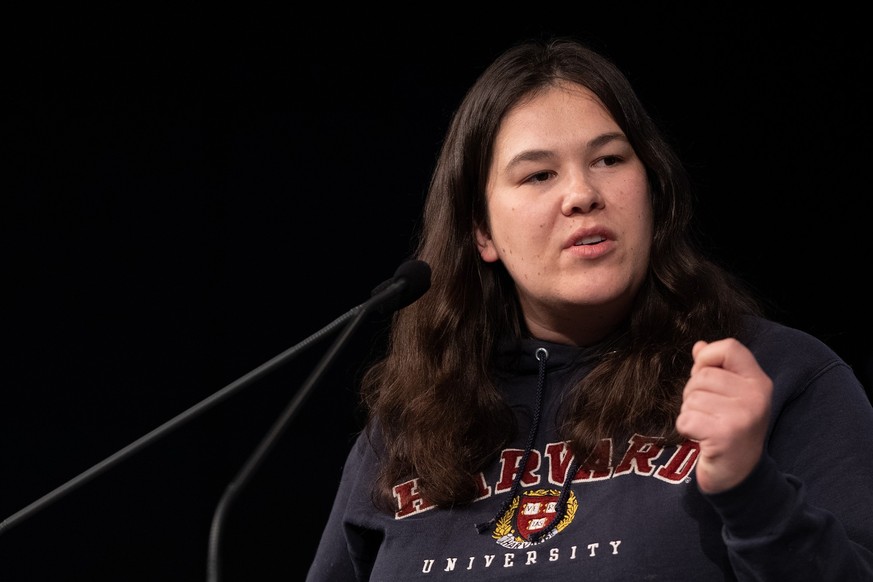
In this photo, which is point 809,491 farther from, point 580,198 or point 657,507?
point 580,198

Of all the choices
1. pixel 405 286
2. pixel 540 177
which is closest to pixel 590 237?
pixel 540 177

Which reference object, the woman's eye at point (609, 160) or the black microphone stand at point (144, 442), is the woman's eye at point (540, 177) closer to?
the woman's eye at point (609, 160)

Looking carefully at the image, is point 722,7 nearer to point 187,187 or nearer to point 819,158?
point 819,158

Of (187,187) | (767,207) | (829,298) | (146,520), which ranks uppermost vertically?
(187,187)

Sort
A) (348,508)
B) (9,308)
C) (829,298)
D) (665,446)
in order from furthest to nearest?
1. (9,308)
2. (829,298)
3. (348,508)
4. (665,446)

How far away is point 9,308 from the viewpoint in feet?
8.68

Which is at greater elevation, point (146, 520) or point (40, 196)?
point (40, 196)

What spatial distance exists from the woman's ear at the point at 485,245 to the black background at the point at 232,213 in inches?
36.2

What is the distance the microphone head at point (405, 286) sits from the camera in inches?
50.9

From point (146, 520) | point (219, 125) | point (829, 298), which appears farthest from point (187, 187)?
point (829, 298)

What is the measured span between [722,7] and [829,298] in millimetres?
651

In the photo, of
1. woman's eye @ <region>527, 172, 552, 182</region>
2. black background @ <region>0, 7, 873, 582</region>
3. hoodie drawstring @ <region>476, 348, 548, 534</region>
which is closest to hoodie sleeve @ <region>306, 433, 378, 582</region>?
hoodie drawstring @ <region>476, 348, 548, 534</region>

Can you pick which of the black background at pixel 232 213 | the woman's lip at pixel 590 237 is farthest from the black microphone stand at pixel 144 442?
the black background at pixel 232 213

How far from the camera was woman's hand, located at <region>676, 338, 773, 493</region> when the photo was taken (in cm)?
113
